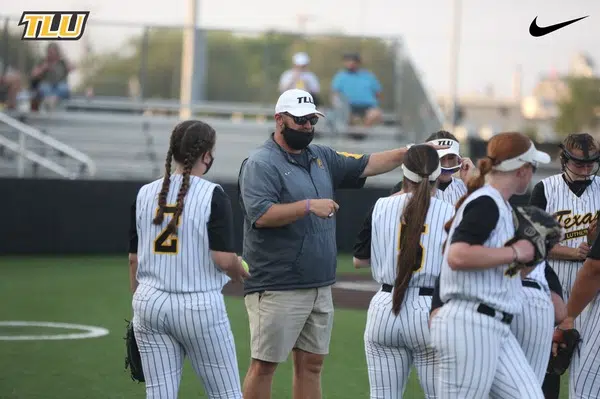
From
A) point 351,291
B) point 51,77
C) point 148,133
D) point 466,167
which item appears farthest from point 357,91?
point 466,167

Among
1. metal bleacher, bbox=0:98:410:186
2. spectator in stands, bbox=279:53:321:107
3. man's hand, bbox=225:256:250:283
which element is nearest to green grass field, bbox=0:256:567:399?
man's hand, bbox=225:256:250:283

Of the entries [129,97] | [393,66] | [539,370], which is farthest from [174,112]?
[539,370]

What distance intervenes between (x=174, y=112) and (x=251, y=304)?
17360 mm

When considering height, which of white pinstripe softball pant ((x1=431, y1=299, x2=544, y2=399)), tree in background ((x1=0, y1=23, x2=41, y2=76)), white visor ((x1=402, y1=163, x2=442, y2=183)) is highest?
tree in background ((x1=0, y1=23, x2=41, y2=76))

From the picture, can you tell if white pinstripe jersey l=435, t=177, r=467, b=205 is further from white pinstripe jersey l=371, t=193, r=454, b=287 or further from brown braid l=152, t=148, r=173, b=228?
brown braid l=152, t=148, r=173, b=228

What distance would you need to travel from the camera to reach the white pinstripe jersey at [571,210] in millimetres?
7484

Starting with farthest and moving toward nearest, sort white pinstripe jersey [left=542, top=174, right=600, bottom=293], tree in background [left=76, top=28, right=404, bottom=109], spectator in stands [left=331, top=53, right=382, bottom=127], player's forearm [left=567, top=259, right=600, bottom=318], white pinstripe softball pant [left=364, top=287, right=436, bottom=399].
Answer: tree in background [left=76, top=28, right=404, bottom=109], spectator in stands [left=331, top=53, right=382, bottom=127], white pinstripe jersey [left=542, top=174, right=600, bottom=293], player's forearm [left=567, top=259, right=600, bottom=318], white pinstripe softball pant [left=364, top=287, right=436, bottom=399]

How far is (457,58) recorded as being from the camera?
4109 cm

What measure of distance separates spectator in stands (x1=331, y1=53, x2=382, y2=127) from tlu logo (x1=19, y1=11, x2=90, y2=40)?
1296 centimetres

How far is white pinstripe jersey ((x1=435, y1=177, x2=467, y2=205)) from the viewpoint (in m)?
7.13

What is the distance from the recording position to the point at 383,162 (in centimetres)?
735

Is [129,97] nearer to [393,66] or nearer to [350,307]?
[393,66]

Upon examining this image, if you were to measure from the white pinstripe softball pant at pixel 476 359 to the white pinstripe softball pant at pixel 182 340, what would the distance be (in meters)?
1.19

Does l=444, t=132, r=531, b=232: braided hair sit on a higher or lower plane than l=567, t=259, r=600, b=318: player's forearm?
higher
